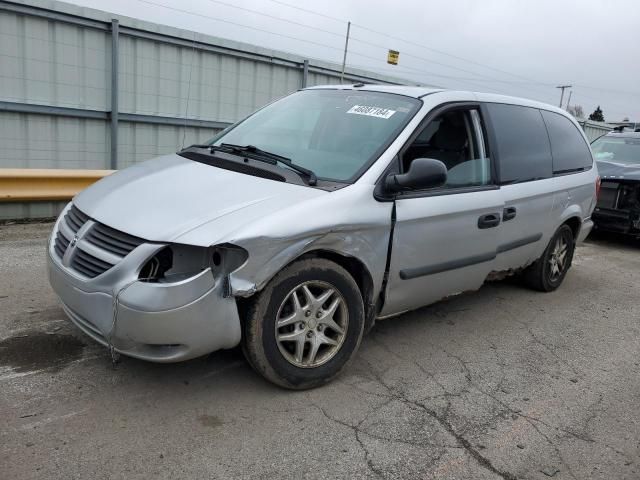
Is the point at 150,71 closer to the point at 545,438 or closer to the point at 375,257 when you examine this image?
the point at 375,257

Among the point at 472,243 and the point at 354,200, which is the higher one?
the point at 354,200

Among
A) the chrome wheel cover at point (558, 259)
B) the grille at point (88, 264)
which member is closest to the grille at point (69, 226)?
the grille at point (88, 264)

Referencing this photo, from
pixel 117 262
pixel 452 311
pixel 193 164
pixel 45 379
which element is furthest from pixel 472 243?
pixel 45 379

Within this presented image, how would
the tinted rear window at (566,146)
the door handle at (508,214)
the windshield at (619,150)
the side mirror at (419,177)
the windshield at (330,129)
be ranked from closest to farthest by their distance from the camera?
the side mirror at (419,177)
the windshield at (330,129)
the door handle at (508,214)
the tinted rear window at (566,146)
the windshield at (619,150)

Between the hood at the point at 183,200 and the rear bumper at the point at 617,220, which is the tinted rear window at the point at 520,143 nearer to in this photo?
the hood at the point at 183,200

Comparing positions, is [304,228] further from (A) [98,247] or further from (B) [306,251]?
(A) [98,247]

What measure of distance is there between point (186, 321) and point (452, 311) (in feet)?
8.97

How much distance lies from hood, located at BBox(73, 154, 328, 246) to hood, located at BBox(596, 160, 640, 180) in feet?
22.3

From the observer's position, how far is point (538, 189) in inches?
184

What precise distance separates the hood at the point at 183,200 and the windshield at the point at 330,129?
0.44 meters

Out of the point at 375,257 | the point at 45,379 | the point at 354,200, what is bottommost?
the point at 45,379

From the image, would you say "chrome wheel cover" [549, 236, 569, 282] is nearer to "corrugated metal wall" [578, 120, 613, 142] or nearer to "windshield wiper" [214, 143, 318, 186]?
"windshield wiper" [214, 143, 318, 186]

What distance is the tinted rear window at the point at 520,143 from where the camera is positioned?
433cm

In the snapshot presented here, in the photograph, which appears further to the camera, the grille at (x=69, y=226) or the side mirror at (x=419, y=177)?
the side mirror at (x=419, y=177)
